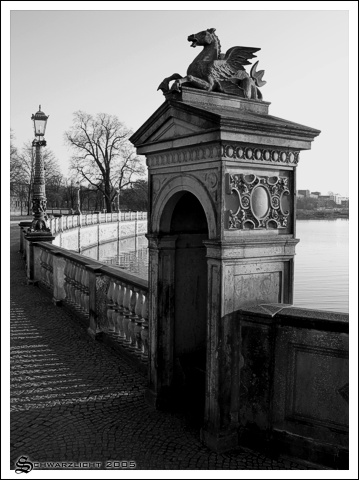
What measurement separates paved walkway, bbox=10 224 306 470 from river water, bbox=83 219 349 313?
6.04 feet

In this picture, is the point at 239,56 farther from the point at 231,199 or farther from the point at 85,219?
the point at 85,219

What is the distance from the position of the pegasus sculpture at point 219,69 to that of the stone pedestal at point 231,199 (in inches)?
4.5

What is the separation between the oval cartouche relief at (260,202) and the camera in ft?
13.3

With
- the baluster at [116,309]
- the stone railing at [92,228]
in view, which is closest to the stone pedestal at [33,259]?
the baluster at [116,309]

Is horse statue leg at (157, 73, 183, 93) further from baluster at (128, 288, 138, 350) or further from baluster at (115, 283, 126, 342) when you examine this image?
baluster at (115, 283, 126, 342)

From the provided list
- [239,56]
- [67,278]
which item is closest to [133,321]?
[239,56]

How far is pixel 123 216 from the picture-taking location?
5541 cm

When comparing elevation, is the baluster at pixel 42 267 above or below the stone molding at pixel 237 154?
below

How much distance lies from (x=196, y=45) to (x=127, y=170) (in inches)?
2119

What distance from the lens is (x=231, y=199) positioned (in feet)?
12.9

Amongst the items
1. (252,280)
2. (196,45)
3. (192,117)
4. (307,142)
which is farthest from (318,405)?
(196,45)

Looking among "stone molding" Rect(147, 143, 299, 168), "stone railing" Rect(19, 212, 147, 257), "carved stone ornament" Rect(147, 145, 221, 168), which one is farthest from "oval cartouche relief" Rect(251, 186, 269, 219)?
"stone railing" Rect(19, 212, 147, 257)

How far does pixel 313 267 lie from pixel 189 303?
80.0ft

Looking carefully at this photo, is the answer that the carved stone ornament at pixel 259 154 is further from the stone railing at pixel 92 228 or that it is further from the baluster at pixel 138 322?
the stone railing at pixel 92 228
